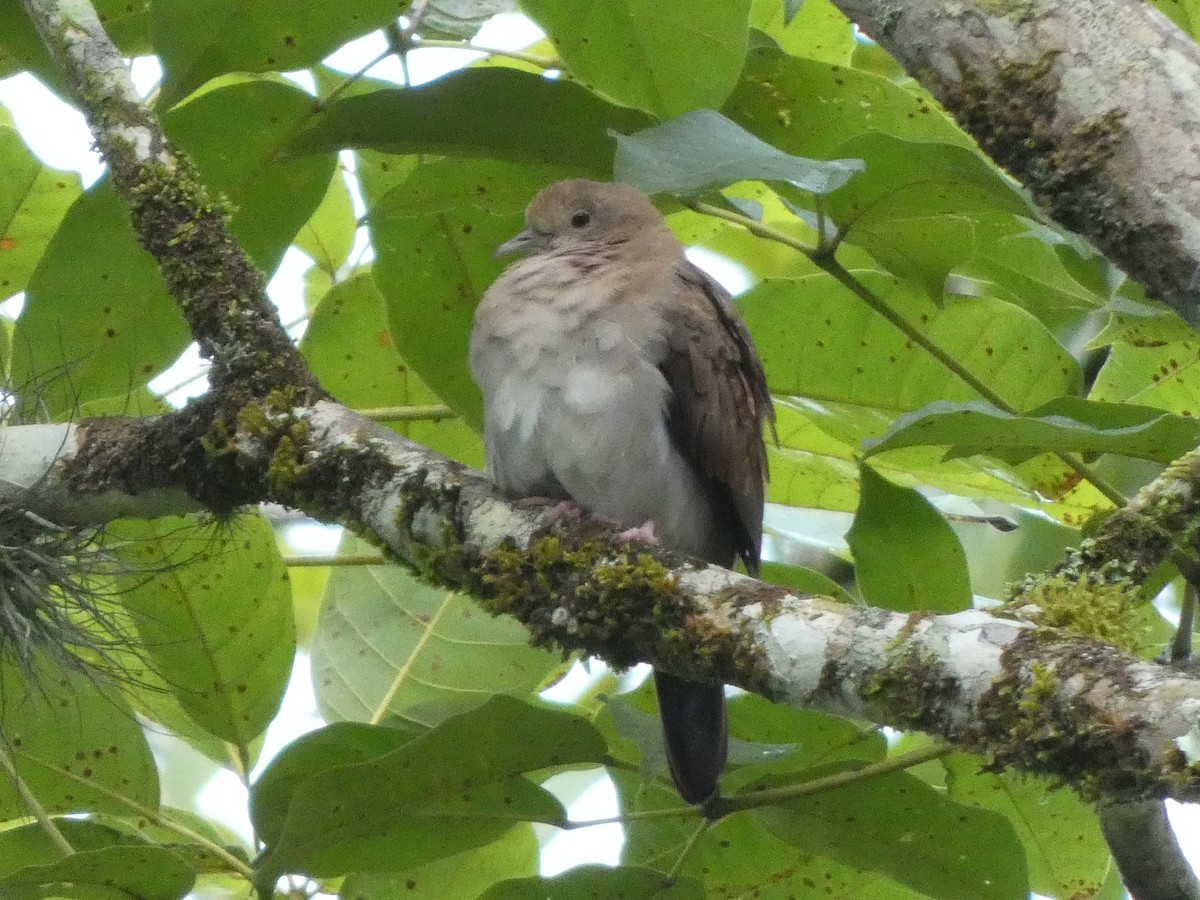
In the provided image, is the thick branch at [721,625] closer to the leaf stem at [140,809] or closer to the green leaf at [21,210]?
the leaf stem at [140,809]

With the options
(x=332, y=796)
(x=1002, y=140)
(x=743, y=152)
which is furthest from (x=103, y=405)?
(x=1002, y=140)

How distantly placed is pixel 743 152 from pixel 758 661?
68 centimetres

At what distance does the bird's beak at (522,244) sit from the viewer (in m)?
3.15

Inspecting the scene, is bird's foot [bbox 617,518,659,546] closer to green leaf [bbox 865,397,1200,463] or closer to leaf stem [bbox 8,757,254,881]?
green leaf [bbox 865,397,1200,463]

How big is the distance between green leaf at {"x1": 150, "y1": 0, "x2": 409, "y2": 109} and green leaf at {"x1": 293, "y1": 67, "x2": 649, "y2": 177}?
0.11 metres

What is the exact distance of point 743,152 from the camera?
2.03 meters

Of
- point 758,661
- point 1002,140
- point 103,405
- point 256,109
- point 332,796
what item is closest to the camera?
point 758,661

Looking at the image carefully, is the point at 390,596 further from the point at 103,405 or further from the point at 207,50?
the point at 207,50

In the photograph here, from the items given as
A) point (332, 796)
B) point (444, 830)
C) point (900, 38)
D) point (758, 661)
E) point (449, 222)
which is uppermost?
point (900, 38)

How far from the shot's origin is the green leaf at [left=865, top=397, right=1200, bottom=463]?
214cm

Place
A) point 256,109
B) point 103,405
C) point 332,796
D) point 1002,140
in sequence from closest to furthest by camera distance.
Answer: point 332,796 → point 1002,140 → point 256,109 → point 103,405

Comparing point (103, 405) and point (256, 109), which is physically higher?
point (256, 109)

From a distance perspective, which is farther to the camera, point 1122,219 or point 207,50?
point 207,50

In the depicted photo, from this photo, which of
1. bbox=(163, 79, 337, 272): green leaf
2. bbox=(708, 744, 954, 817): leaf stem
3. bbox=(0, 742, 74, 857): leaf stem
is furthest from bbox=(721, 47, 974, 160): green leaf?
bbox=(0, 742, 74, 857): leaf stem
